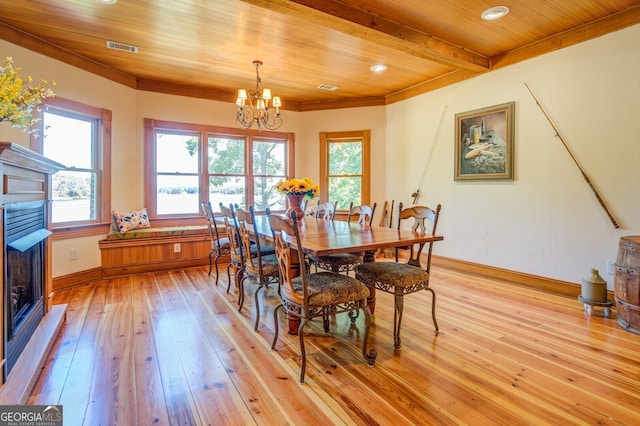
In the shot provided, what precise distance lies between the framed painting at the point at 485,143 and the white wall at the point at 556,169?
3.6 inches

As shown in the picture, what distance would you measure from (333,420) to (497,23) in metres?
3.66

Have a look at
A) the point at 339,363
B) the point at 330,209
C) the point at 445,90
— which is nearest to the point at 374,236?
the point at 339,363

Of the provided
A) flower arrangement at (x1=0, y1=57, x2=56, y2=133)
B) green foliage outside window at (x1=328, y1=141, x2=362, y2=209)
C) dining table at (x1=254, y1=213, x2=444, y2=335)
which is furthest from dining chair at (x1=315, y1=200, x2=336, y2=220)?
flower arrangement at (x1=0, y1=57, x2=56, y2=133)

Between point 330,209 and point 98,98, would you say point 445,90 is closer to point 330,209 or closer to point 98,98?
point 330,209

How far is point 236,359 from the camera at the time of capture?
219 centimetres

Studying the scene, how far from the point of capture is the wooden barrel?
2.52 metres

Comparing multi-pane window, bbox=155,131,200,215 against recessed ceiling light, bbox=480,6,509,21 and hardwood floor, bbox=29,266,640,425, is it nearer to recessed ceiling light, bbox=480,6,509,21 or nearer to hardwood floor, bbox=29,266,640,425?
hardwood floor, bbox=29,266,640,425

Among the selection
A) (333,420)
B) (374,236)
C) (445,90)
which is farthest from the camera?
(445,90)

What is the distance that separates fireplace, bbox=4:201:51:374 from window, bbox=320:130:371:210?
4086mm

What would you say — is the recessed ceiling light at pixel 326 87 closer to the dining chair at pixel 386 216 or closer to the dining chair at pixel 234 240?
the dining chair at pixel 386 216

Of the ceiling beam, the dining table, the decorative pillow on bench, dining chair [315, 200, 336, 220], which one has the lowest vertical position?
the decorative pillow on bench

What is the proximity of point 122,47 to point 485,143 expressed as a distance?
441 centimetres

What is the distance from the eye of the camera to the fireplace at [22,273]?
1742mm

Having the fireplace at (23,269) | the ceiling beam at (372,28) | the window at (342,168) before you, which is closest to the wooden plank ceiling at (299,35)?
the ceiling beam at (372,28)
